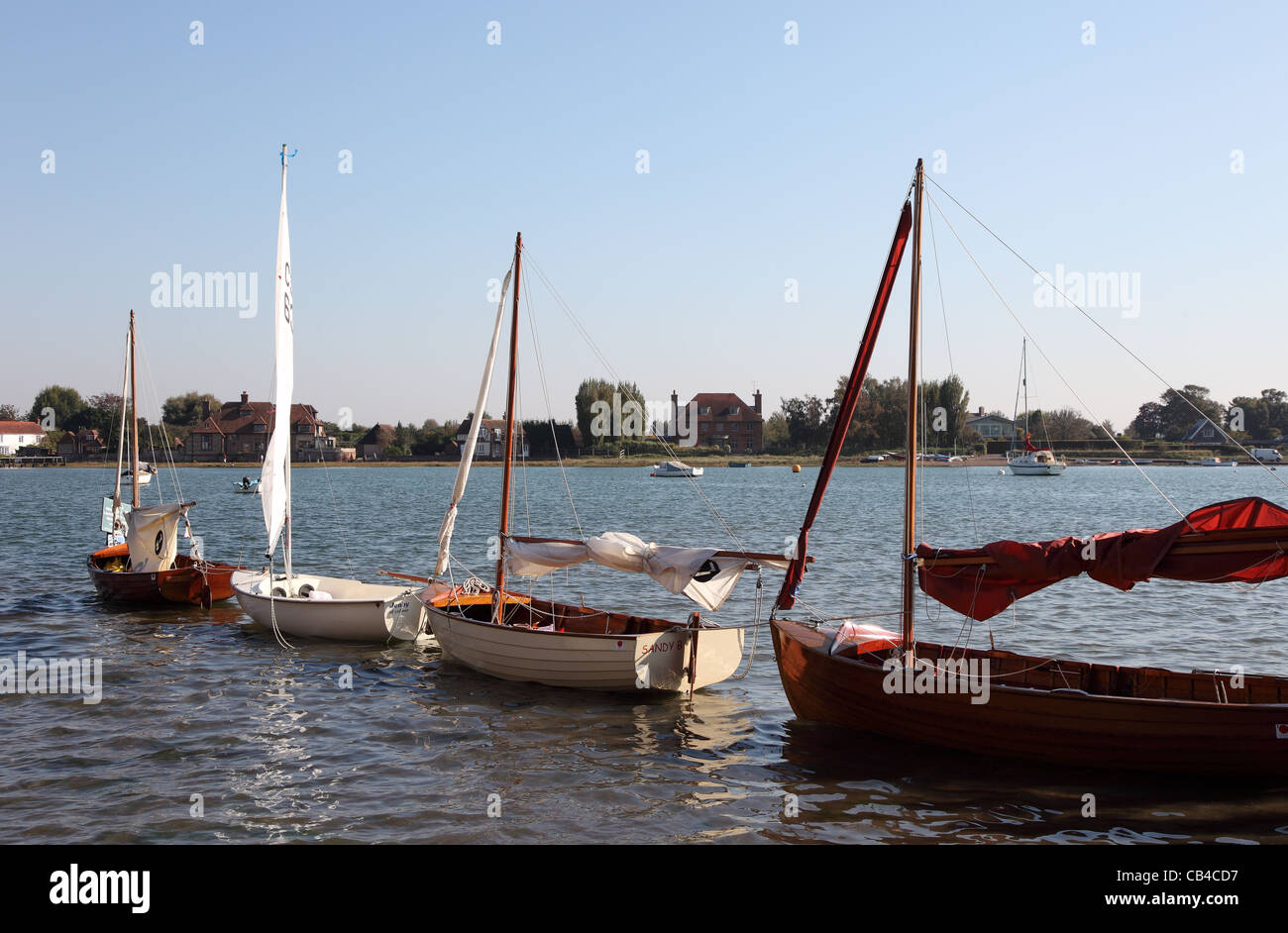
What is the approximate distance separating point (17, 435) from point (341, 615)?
649 ft

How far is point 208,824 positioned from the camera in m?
12.7

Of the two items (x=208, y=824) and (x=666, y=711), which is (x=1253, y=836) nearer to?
(x=666, y=711)

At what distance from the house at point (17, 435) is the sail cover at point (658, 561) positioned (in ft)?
639

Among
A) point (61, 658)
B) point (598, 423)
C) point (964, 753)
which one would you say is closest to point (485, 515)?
point (61, 658)

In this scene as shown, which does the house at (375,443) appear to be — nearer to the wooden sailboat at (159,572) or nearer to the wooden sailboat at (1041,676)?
the wooden sailboat at (159,572)

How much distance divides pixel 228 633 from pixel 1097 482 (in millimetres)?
110632

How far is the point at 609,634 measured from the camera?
62.6 ft

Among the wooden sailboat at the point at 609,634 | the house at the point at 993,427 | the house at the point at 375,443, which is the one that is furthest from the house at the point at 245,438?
the wooden sailboat at the point at 609,634

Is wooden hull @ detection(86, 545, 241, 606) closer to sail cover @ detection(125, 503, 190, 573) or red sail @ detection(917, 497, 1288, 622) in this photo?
sail cover @ detection(125, 503, 190, 573)

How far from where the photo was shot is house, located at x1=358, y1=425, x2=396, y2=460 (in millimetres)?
174375

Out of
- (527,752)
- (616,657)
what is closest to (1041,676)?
(616,657)

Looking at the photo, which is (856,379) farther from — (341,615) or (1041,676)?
(341,615)

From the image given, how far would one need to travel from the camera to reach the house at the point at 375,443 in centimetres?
17438

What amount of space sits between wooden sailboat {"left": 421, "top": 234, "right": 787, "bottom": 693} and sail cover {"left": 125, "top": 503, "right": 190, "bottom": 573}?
11.3 m
